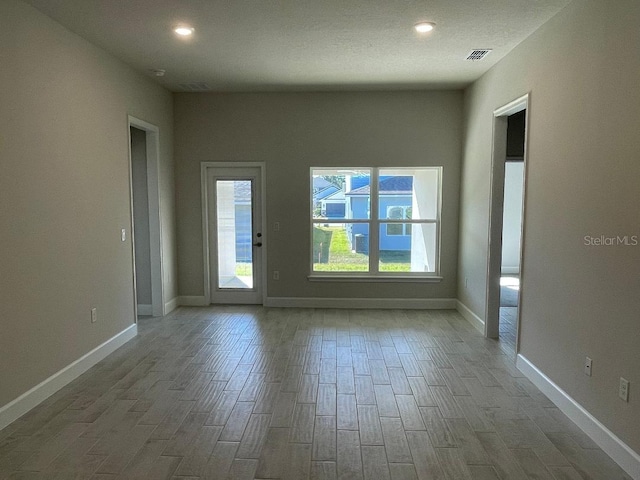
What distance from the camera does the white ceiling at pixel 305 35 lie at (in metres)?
3.08

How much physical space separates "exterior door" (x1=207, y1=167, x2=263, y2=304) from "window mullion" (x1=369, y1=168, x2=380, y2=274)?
154 centimetres

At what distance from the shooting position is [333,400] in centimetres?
320

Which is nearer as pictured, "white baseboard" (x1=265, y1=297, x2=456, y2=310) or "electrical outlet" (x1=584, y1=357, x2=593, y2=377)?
"electrical outlet" (x1=584, y1=357, x2=593, y2=377)

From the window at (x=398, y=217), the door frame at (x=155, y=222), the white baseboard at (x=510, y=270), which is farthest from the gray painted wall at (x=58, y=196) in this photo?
the white baseboard at (x=510, y=270)

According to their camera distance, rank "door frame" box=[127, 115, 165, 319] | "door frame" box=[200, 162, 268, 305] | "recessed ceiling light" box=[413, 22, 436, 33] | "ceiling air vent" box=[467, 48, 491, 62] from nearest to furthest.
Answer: "recessed ceiling light" box=[413, 22, 436, 33] → "ceiling air vent" box=[467, 48, 491, 62] → "door frame" box=[127, 115, 165, 319] → "door frame" box=[200, 162, 268, 305]

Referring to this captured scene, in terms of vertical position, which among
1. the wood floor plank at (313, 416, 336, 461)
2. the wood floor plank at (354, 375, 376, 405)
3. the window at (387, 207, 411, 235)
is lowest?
the wood floor plank at (313, 416, 336, 461)

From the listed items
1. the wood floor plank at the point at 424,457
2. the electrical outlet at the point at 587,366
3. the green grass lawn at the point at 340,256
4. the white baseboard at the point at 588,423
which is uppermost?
the green grass lawn at the point at 340,256

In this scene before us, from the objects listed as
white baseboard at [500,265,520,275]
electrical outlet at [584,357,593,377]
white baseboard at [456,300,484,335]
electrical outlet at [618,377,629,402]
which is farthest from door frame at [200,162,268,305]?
white baseboard at [500,265,520,275]

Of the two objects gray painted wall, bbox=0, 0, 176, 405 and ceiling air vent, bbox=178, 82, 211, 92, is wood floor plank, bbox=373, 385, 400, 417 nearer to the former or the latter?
gray painted wall, bbox=0, 0, 176, 405

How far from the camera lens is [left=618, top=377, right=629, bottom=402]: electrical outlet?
2389mm

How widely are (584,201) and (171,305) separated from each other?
16.2 feet

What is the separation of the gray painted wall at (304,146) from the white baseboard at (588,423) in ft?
8.21

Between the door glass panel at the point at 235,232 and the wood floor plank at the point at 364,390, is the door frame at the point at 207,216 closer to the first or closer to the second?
the door glass panel at the point at 235,232

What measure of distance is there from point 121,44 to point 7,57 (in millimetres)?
1215
